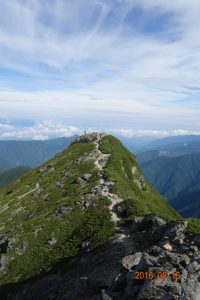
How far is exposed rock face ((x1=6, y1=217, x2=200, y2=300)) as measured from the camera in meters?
24.7

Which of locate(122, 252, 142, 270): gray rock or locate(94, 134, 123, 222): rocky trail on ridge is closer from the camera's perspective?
locate(122, 252, 142, 270): gray rock

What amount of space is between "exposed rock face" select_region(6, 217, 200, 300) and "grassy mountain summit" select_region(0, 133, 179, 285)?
A: 11.9 feet

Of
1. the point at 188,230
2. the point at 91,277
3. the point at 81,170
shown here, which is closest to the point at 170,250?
the point at 188,230

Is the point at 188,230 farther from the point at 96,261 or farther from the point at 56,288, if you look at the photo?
the point at 56,288

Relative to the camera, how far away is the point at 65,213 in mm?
58031

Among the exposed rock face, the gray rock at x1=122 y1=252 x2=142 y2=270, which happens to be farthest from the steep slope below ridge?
the gray rock at x1=122 y1=252 x2=142 y2=270

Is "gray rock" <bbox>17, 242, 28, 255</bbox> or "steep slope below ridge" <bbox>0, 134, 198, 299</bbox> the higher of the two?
"steep slope below ridge" <bbox>0, 134, 198, 299</bbox>

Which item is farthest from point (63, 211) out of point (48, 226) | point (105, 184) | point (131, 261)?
point (131, 261)

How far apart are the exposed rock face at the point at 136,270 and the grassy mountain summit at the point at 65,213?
364cm

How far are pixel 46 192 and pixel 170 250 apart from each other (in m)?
48.9
